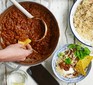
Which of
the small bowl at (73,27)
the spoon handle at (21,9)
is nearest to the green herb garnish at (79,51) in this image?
the small bowl at (73,27)

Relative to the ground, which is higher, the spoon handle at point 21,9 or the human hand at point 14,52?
the spoon handle at point 21,9

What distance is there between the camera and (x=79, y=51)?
1357mm

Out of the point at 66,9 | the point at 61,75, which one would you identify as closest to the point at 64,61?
the point at 61,75

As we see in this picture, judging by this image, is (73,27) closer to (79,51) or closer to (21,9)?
(79,51)

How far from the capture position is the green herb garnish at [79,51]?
1345 millimetres

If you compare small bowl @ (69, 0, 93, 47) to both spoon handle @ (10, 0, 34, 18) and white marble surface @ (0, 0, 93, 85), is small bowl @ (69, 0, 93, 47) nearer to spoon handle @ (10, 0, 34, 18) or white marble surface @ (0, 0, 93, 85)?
white marble surface @ (0, 0, 93, 85)

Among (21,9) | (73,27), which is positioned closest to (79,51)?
(73,27)

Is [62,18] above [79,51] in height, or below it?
above

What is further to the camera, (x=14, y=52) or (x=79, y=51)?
(x=79, y=51)

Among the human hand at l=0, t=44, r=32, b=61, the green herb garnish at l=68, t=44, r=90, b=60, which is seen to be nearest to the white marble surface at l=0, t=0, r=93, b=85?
the green herb garnish at l=68, t=44, r=90, b=60

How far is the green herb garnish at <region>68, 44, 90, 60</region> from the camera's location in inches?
52.9

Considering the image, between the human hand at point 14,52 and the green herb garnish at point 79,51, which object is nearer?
the human hand at point 14,52

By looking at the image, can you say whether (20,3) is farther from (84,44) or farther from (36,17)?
(84,44)

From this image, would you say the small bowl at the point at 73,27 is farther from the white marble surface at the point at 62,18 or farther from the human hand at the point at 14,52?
the human hand at the point at 14,52
